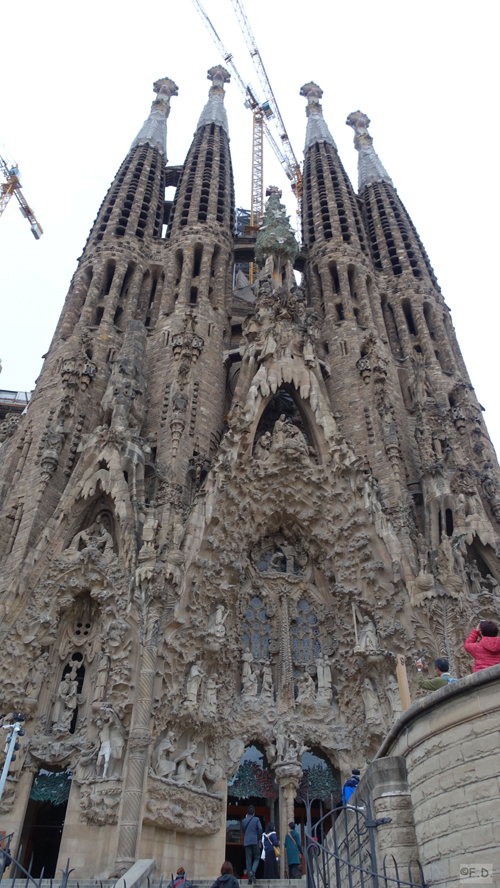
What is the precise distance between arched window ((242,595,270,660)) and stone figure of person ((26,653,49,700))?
4483 millimetres

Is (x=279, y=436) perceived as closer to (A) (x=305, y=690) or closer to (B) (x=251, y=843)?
(A) (x=305, y=690)

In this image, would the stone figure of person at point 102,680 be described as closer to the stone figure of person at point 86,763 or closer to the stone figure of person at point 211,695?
the stone figure of person at point 86,763

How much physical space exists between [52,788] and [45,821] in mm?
1262

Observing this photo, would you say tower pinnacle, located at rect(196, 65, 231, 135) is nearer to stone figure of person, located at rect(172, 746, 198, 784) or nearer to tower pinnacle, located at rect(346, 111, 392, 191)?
tower pinnacle, located at rect(346, 111, 392, 191)

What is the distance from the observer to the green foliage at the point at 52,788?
39.8ft

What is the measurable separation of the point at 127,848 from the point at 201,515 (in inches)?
252

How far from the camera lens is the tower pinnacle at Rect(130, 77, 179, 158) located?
28938mm

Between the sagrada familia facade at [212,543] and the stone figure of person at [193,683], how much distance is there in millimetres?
43

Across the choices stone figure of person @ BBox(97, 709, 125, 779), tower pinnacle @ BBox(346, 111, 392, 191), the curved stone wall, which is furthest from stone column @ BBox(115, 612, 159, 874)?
tower pinnacle @ BBox(346, 111, 392, 191)

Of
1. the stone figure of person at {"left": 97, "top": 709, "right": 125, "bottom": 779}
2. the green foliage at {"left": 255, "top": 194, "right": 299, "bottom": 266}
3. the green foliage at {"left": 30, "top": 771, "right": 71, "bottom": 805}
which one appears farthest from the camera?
the green foliage at {"left": 255, "top": 194, "right": 299, "bottom": 266}

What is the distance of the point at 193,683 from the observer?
12594 millimetres

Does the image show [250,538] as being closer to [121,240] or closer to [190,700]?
[190,700]

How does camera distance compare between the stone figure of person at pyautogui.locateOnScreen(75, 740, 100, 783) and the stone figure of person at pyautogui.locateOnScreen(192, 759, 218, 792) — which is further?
the stone figure of person at pyautogui.locateOnScreen(192, 759, 218, 792)

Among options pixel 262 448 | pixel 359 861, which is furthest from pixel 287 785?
pixel 359 861
